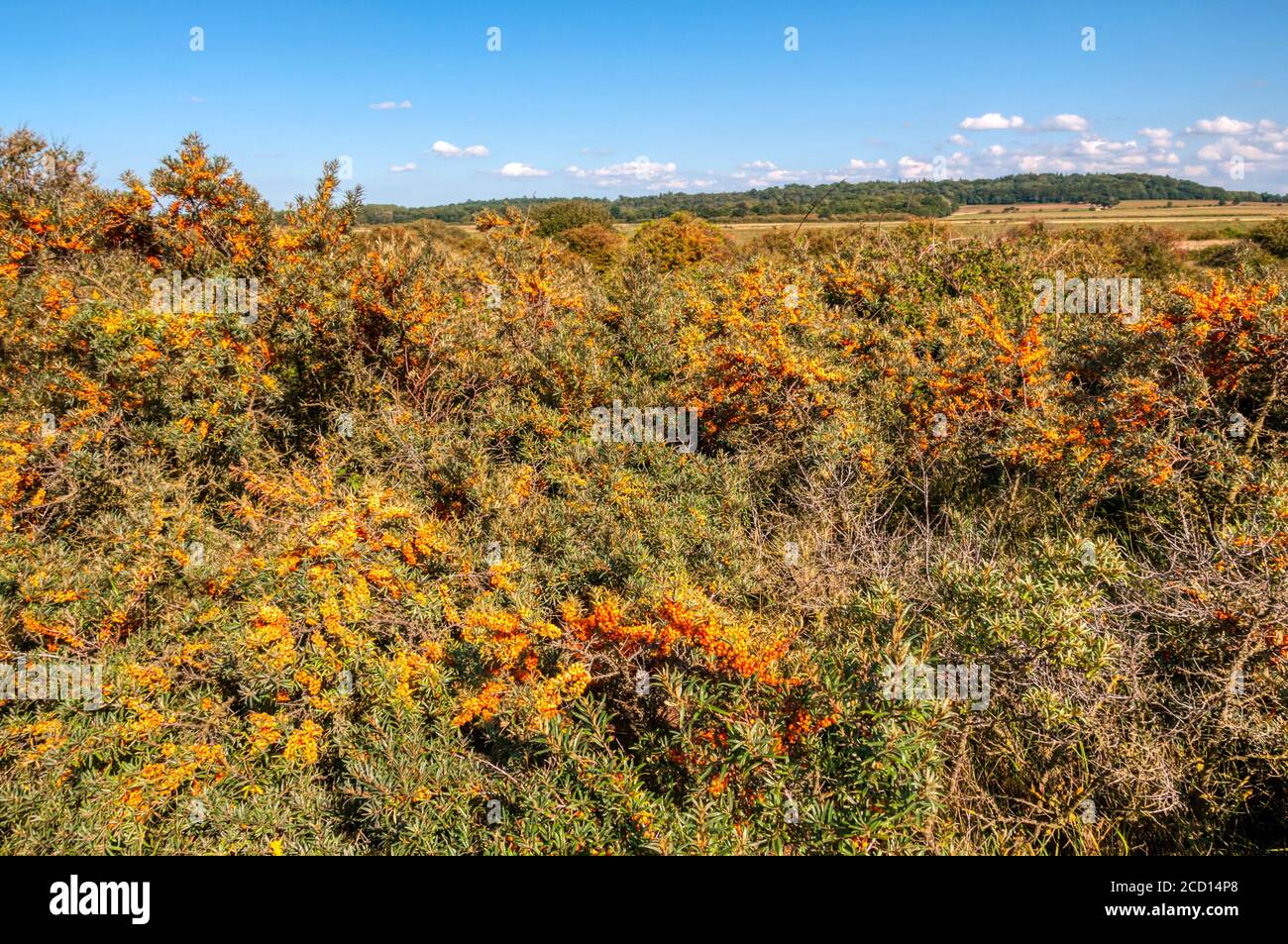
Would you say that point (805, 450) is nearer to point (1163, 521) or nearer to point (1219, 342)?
point (1163, 521)

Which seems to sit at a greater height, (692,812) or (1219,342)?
(1219,342)

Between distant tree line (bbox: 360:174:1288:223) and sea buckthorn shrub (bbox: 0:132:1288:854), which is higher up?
distant tree line (bbox: 360:174:1288:223)

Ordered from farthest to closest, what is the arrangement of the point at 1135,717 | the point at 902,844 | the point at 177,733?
the point at 177,733 < the point at 1135,717 < the point at 902,844

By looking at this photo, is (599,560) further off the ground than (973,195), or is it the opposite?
(973,195)

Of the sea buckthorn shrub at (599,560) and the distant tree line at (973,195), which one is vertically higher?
the distant tree line at (973,195)

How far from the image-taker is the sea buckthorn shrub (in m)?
2.73

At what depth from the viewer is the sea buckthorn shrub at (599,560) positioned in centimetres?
273

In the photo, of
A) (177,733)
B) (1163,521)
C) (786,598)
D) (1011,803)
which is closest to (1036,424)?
(1163,521)

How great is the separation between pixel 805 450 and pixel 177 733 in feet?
15.8

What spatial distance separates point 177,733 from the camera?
11.5ft

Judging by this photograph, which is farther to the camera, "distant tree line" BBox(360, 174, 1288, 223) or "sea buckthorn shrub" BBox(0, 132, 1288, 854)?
"distant tree line" BBox(360, 174, 1288, 223)

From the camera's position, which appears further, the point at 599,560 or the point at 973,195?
the point at 973,195

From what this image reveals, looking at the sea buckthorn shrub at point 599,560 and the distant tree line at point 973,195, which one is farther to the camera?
the distant tree line at point 973,195

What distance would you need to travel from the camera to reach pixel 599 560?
4242 mm
